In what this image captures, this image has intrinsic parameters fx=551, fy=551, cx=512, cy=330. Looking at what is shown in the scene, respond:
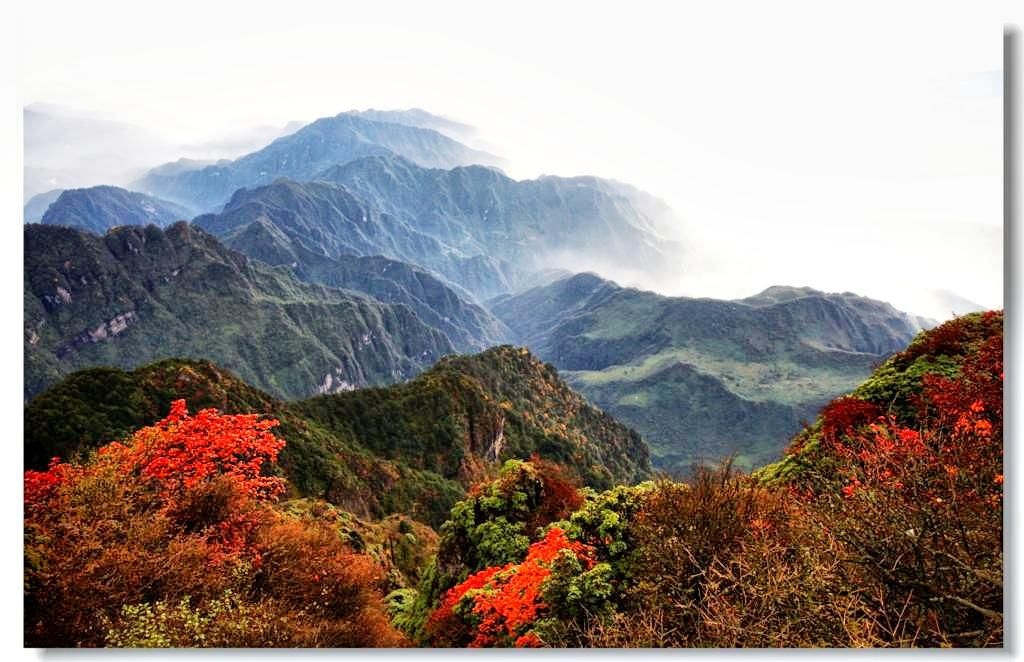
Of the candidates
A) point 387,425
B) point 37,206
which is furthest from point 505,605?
point 387,425

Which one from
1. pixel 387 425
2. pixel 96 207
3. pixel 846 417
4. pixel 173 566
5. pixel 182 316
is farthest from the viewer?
pixel 182 316

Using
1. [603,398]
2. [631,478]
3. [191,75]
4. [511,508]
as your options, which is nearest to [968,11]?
[511,508]

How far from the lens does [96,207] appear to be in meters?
31.4

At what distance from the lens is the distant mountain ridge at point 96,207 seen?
42.9ft

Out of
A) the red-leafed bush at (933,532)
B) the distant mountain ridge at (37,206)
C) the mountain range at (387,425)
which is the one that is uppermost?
the distant mountain ridge at (37,206)

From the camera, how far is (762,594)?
579 centimetres

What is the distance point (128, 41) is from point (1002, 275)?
1501 cm

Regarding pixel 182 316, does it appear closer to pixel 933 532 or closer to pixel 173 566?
pixel 173 566

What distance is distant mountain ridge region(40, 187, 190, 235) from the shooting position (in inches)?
515

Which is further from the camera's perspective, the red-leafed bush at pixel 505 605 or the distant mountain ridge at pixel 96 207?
the distant mountain ridge at pixel 96 207

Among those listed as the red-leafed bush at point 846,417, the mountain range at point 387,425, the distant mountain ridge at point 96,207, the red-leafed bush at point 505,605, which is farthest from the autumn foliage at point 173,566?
the red-leafed bush at point 846,417

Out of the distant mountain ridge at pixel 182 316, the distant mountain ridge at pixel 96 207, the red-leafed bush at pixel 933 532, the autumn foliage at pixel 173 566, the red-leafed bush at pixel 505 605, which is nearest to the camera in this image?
the red-leafed bush at pixel 933 532

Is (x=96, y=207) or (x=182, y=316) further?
(x=182, y=316)

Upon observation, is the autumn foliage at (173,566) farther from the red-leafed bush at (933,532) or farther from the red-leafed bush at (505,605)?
the red-leafed bush at (933,532)
